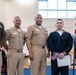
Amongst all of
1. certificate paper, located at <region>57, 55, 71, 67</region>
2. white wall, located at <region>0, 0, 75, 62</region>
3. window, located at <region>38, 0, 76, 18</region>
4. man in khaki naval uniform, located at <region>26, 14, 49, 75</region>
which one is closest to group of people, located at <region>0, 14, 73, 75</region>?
man in khaki naval uniform, located at <region>26, 14, 49, 75</region>

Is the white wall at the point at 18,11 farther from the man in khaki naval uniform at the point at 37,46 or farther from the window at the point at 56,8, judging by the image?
the man in khaki naval uniform at the point at 37,46

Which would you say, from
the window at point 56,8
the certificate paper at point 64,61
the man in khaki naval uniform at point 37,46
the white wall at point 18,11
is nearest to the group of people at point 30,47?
the man in khaki naval uniform at point 37,46

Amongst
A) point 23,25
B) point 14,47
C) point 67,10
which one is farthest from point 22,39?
point 67,10

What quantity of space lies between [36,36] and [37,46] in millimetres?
237

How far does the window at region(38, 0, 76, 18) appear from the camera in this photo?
11.9 metres

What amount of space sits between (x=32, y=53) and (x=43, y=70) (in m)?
0.50

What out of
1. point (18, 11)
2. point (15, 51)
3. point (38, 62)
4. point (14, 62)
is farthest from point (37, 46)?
point (18, 11)

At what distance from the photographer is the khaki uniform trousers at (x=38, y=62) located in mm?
→ 4625

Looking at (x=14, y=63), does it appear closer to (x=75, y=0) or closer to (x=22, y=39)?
(x=22, y=39)

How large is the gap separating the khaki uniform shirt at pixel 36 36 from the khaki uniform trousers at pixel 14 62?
0.45m

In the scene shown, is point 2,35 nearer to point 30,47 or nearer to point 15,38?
point 15,38

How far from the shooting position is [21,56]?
4668mm

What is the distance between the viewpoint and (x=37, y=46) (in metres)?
4.69

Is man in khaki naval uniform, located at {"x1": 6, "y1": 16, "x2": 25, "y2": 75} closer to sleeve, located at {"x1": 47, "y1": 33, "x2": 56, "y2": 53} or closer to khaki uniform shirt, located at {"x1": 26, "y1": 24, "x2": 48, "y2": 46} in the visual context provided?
khaki uniform shirt, located at {"x1": 26, "y1": 24, "x2": 48, "y2": 46}
